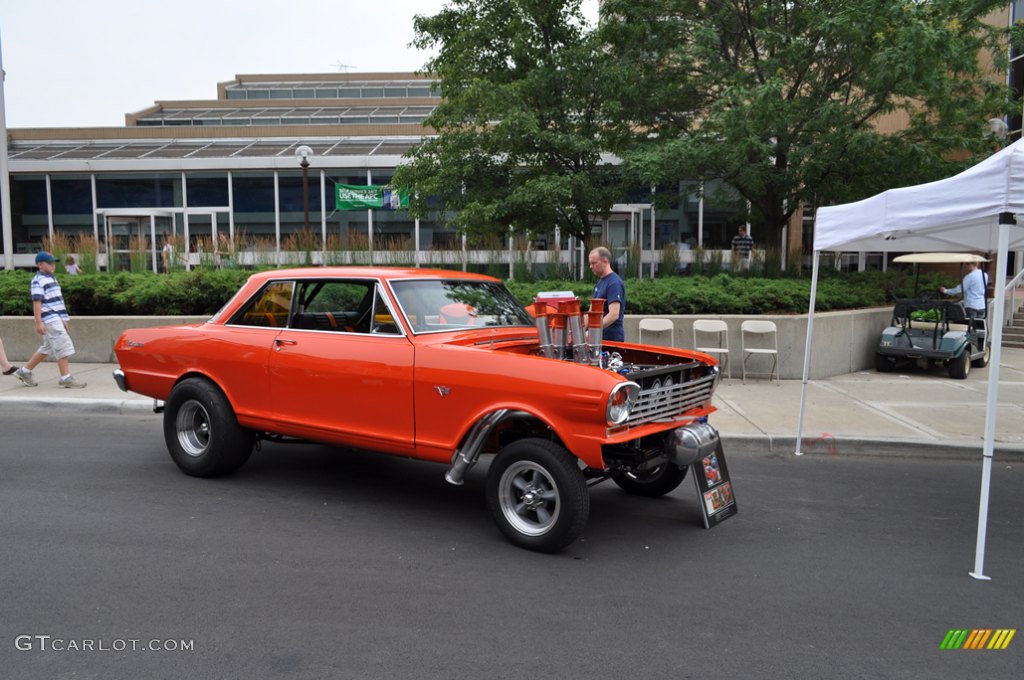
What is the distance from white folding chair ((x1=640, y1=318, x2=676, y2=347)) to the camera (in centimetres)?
1101

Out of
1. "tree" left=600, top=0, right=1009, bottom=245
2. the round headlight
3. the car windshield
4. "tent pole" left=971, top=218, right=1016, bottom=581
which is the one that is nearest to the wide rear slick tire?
the car windshield

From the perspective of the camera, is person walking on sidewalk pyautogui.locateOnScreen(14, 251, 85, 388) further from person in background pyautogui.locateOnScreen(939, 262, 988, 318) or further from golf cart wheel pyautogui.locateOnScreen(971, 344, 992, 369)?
person in background pyautogui.locateOnScreen(939, 262, 988, 318)

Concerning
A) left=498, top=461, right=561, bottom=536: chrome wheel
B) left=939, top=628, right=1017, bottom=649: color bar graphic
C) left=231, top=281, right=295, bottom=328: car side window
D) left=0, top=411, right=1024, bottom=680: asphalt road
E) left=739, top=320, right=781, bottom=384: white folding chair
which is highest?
left=231, top=281, right=295, bottom=328: car side window

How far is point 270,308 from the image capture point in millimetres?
5934

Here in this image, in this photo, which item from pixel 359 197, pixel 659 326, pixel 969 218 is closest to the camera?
pixel 969 218

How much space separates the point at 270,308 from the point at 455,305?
5.23 feet

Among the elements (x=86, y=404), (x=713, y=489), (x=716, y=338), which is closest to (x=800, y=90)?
(x=716, y=338)

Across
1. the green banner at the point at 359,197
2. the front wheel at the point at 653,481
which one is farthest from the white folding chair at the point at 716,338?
the green banner at the point at 359,197

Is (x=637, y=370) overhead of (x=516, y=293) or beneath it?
beneath

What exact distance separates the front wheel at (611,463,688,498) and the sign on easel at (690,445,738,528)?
451 millimetres

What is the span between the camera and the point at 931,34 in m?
10.6

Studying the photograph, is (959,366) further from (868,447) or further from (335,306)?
(335,306)

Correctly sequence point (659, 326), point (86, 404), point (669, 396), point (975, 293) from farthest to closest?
point (975, 293), point (659, 326), point (86, 404), point (669, 396)

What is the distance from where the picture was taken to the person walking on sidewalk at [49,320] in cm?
955
